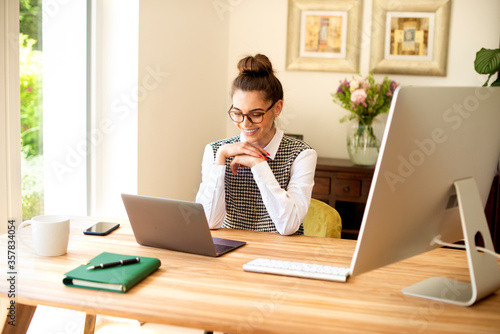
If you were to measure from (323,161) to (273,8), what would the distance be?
1.17 metres

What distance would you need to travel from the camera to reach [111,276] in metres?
1.21

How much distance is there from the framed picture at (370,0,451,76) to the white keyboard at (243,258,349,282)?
2.54m

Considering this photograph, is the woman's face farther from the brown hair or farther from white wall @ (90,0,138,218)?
white wall @ (90,0,138,218)

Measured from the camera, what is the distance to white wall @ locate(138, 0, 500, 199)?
281 cm

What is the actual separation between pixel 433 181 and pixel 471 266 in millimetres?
210

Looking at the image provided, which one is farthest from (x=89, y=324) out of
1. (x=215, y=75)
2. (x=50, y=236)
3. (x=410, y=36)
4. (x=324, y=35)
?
(x=410, y=36)

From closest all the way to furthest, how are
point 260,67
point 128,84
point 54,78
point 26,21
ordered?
point 260,67
point 26,21
point 54,78
point 128,84

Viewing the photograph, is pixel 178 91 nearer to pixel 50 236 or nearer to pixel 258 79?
pixel 258 79

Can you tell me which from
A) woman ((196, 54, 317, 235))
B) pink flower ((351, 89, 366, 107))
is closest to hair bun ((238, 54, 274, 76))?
woman ((196, 54, 317, 235))

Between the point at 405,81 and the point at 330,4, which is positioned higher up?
the point at 330,4

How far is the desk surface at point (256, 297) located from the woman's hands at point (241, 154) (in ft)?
1.69

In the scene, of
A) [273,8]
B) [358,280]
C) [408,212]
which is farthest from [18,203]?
[273,8]

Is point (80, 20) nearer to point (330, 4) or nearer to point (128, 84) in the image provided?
point (128, 84)

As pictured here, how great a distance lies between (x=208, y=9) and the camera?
3461 mm
